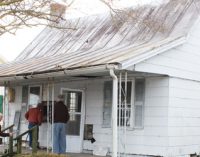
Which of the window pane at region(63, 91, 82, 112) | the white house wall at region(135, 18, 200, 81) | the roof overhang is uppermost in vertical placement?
the white house wall at region(135, 18, 200, 81)

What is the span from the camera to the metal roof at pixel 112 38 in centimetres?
1355

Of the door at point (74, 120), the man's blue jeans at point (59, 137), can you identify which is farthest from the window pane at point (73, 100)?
A: the man's blue jeans at point (59, 137)

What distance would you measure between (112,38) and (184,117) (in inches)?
151

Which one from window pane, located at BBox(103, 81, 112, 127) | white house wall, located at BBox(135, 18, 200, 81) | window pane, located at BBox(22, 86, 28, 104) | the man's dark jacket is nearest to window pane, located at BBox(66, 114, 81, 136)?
window pane, located at BBox(103, 81, 112, 127)

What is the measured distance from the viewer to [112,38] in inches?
647

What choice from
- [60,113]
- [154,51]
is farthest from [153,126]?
[60,113]

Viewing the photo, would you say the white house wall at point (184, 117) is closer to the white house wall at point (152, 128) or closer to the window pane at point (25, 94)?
the white house wall at point (152, 128)

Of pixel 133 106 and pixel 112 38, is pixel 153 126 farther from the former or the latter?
pixel 112 38

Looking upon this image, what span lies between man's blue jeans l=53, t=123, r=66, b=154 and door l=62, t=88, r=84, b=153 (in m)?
1.55

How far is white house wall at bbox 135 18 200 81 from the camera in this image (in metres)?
13.1

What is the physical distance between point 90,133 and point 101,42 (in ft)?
10.7

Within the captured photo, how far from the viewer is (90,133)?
1598 cm

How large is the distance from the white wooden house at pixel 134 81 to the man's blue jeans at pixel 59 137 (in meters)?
1.31

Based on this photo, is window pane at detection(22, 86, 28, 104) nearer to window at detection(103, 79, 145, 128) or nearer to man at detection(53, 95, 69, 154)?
man at detection(53, 95, 69, 154)
